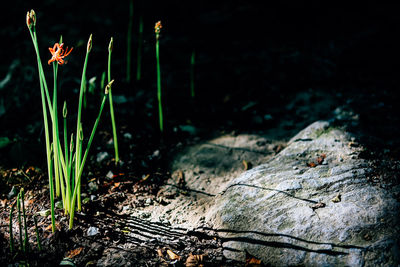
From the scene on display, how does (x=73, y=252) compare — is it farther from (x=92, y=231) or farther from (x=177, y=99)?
(x=177, y=99)

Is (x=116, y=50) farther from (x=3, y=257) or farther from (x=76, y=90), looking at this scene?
(x=3, y=257)

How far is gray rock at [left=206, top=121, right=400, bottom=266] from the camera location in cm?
144

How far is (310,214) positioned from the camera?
1646 mm

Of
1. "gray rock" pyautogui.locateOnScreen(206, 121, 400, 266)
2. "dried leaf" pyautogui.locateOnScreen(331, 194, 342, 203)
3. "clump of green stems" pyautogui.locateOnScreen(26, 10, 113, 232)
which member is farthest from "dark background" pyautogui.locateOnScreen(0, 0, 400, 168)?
"clump of green stems" pyautogui.locateOnScreen(26, 10, 113, 232)

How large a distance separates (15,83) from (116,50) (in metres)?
1.24

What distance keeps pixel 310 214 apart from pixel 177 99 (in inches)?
79.2

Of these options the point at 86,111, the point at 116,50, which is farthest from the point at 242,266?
the point at 116,50

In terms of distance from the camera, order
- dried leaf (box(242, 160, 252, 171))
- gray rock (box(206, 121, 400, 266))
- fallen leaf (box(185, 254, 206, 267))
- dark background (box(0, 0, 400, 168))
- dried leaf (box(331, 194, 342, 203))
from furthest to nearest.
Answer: dark background (box(0, 0, 400, 168))
dried leaf (box(242, 160, 252, 171))
dried leaf (box(331, 194, 342, 203))
fallen leaf (box(185, 254, 206, 267))
gray rock (box(206, 121, 400, 266))

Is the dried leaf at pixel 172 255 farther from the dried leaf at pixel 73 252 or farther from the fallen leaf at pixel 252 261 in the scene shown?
the dried leaf at pixel 73 252

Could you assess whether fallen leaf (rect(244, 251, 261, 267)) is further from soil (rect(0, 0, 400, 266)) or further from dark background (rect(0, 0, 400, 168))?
dark background (rect(0, 0, 400, 168))

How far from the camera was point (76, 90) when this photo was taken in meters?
3.03

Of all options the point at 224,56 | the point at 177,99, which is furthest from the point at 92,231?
the point at 224,56

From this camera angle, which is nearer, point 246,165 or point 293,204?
point 293,204

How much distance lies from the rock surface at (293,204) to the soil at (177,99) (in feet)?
0.25
